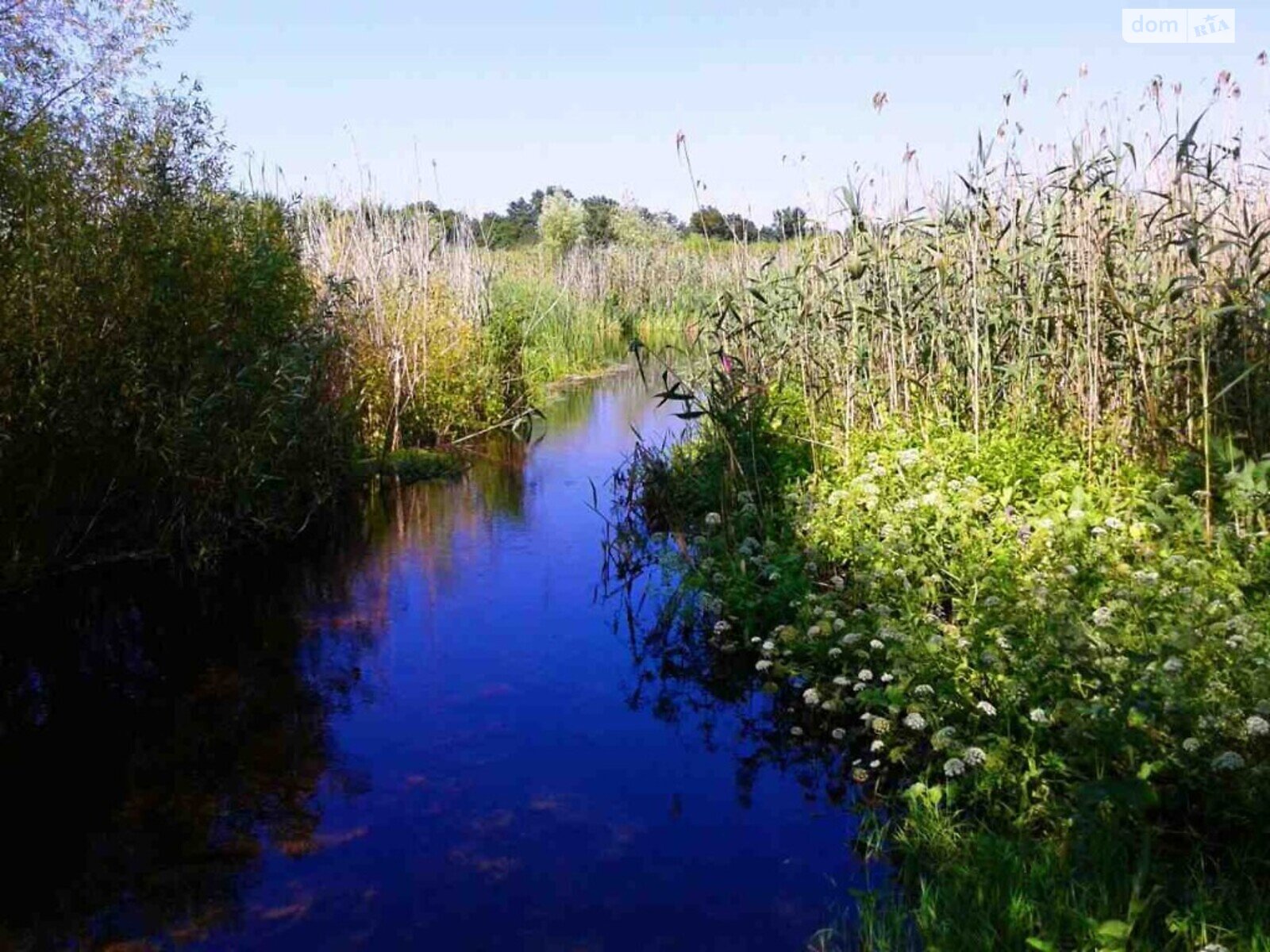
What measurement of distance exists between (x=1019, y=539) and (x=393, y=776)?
2.94 metres

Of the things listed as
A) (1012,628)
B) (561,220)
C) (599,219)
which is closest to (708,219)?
(1012,628)

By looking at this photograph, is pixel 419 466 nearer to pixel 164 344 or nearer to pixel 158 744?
pixel 164 344

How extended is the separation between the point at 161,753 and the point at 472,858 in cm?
168

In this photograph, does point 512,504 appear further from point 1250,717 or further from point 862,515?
point 1250,717

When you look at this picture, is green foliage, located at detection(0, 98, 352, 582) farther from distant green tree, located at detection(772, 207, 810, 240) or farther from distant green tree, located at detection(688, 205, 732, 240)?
distant green tree, located at detection(772, 207, 810, 240)

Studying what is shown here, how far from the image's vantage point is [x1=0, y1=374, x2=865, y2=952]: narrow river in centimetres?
345

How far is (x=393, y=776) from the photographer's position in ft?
14.6

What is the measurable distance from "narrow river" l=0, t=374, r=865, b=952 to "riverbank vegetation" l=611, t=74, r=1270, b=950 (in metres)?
0.39

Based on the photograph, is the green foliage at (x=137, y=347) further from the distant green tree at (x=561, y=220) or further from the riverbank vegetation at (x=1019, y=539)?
the distant green tree at (x=561, y=220)

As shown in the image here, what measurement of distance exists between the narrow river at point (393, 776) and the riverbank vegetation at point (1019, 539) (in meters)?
0.39

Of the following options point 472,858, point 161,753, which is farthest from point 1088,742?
point 161,753

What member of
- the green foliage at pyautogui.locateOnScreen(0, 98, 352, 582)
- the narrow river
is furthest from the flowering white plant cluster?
the green foliage at pyautogui.locateOnScreen(0, 98, 352, 582)

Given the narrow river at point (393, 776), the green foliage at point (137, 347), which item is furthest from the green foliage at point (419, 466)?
the narrow river at point (393, 776)

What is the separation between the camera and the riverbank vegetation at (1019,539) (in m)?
3.07
